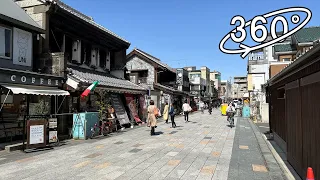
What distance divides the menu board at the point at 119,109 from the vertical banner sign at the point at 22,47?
20.9 ft

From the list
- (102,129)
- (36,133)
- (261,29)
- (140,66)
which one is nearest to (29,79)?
(36,133)

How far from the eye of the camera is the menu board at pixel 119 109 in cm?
1900

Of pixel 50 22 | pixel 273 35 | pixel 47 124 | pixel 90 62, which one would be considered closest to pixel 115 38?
pixel 90 62

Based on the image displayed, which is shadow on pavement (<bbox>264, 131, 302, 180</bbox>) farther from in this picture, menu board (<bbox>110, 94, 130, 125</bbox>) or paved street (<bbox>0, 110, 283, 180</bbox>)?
menu board (<bbox>110, 94, 130, 125</bbox>)

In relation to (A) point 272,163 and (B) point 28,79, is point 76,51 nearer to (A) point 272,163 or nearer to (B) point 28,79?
(B) point 28,79

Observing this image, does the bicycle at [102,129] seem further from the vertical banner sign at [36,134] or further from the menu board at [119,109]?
the vertical banner sign at [36,134]

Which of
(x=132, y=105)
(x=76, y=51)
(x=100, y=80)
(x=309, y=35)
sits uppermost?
(x=309, y=35)

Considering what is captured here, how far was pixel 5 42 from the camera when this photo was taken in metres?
12.8

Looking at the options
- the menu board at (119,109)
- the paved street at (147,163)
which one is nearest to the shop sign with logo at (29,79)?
the paved street at (147,163)

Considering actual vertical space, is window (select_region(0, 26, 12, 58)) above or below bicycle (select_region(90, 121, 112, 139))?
above

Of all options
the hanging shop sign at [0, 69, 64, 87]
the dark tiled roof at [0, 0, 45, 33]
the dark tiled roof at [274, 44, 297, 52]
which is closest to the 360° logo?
the hanging shop sign at [0, 69, 64, 87]

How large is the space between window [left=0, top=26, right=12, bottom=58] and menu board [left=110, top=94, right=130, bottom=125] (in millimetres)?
7510

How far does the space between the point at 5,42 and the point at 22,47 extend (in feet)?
3.20

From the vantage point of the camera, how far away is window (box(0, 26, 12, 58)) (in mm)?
12508
